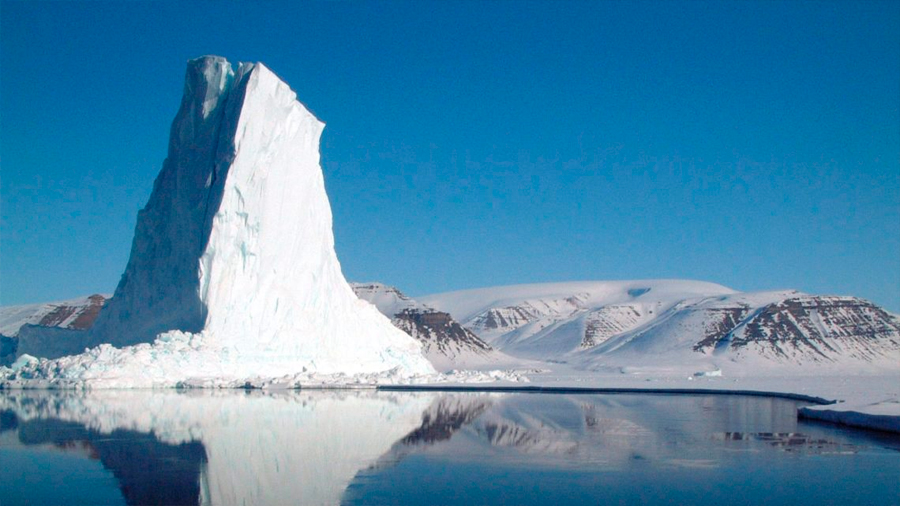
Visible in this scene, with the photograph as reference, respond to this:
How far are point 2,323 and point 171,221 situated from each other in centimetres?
3704

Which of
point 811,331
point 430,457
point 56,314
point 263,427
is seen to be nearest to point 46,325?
point 56,314

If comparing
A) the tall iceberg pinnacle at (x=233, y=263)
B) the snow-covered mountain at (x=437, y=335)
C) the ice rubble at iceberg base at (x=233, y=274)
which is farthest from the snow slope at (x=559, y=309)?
the tall iceberg pinnacle at (x=233, y=263)

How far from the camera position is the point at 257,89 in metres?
31.4

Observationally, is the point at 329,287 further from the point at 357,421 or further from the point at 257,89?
the point at 357,421

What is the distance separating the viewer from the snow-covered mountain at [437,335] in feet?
195

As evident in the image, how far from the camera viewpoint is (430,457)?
1123 centimetres

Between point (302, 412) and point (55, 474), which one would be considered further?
point (302, 412)

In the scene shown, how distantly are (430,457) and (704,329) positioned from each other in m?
71.8

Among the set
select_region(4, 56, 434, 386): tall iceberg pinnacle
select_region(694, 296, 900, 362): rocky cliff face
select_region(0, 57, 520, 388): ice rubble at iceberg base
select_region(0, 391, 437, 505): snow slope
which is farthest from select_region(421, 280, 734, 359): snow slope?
select_region(0, 391, 437, 505): snow slope

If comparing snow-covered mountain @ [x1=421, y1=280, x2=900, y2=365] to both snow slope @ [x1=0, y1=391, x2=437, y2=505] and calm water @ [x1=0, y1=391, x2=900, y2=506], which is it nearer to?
snow slope @ [x1=0, y1=391, x2=437, y2=505]

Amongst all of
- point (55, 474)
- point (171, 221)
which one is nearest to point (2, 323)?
point (171, 221)

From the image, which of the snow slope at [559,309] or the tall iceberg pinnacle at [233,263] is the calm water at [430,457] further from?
the snow slope at [559,309]

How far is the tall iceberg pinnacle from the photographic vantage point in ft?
92.1

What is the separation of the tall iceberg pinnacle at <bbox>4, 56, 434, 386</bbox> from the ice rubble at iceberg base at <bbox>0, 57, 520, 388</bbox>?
50 mm
